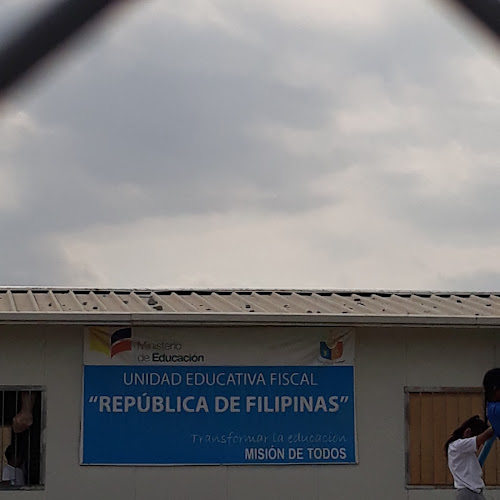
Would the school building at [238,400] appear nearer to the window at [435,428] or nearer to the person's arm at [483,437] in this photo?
the window at [435,428]

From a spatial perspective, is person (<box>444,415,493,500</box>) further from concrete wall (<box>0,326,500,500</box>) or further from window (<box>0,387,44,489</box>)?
window (<box>0,387,44,489</box>)

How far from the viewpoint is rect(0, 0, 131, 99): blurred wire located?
1281 millimetres

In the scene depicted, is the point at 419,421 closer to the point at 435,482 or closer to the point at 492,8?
the point at 435,482

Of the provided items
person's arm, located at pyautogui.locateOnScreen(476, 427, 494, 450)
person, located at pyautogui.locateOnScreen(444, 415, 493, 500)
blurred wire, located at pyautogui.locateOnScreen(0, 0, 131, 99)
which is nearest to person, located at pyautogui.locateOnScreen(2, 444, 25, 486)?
person, located at pyautogui.locateOnScreen(444, 415, 493, 500)

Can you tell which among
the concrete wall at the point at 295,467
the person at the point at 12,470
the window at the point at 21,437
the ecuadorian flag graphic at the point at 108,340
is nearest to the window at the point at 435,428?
the concrete wall at the point at 295,467

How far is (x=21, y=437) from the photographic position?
12.9 metres

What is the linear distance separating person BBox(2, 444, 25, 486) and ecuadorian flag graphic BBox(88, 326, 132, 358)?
5.19ft

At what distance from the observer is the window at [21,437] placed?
12.7m

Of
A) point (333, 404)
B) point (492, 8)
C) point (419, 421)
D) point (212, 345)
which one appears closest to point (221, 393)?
point (212, 345)

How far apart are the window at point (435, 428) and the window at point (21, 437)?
4.68m

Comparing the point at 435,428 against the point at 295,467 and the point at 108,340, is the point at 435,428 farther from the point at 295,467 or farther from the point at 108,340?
the point at 108,340

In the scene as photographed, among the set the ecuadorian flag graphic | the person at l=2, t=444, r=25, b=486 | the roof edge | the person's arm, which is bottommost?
the person at l=2, t=444, r=25, b=486

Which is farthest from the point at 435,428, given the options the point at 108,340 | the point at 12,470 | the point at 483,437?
the point at 12,470

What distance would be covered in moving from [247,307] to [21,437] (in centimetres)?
351
